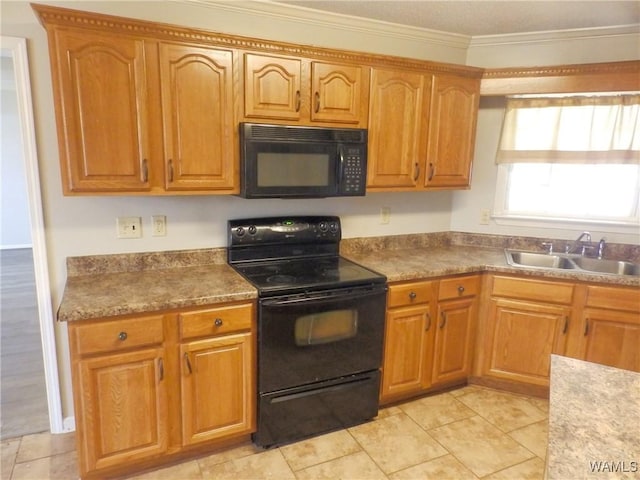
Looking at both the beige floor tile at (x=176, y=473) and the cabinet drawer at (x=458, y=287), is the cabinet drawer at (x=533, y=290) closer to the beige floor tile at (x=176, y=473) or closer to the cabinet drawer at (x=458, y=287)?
the cabinet drawer at (x=458, y=287)

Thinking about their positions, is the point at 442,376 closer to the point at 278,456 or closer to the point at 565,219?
the point at 278,456

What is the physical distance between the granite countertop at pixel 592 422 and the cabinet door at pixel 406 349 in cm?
118

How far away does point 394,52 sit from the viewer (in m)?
2.83

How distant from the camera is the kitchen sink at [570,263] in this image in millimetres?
2809

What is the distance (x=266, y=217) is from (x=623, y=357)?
7.52 feet

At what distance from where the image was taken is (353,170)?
2.45 m

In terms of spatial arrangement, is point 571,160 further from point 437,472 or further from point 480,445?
point 437,472

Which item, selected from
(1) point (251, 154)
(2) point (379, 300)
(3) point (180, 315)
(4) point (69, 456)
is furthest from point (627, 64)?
(4) point (69, 456)

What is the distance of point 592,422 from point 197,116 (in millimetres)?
1967

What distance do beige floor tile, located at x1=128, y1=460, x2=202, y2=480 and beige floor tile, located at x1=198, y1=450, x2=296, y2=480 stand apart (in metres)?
0.03

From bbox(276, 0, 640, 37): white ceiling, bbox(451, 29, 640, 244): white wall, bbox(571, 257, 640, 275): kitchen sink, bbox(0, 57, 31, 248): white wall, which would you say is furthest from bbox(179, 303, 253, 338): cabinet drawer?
bbox(0, 57, 31, 248): white wall

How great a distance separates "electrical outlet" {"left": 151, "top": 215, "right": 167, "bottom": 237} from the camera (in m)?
2.36

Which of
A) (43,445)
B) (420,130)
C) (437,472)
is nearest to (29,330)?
(43,445)

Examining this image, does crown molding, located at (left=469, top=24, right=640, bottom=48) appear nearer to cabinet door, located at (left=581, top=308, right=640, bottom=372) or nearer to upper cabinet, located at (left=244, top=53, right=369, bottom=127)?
upper cabinet, located at (left=244, top=53, right=369, bottom=127)
